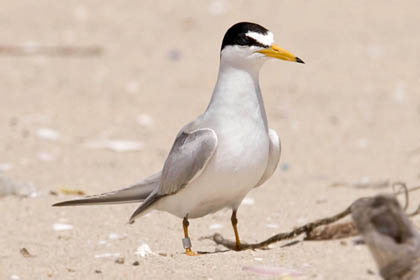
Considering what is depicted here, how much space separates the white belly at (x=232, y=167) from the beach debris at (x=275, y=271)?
61 centimetres

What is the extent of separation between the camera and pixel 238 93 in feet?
14.7

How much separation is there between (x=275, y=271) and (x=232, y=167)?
0.72 metres

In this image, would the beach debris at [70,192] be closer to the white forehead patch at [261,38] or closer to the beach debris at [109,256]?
the beach debris at [109,256]

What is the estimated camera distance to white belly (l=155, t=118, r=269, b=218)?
4.36 m

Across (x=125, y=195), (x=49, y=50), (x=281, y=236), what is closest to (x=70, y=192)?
(x=125, y=195)

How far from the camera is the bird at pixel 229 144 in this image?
172 inches

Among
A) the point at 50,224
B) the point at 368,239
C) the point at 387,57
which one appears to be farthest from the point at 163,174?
the point at 387,57

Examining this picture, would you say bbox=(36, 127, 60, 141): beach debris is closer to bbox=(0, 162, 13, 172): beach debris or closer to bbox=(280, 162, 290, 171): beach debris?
bbox=(0, 162, 13, 172): beach debris

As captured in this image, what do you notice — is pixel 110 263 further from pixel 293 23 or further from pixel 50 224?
pixel 293 23

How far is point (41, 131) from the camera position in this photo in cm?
789

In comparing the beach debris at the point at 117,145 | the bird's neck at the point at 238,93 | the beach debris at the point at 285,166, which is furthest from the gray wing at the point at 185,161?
the beach debris at the point at 117,145

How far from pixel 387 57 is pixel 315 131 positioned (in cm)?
241

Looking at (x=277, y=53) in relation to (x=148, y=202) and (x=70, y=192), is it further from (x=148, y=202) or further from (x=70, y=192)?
(x=70, y=192)

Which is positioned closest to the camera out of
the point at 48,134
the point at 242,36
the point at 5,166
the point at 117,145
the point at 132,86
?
the point at 242,36
